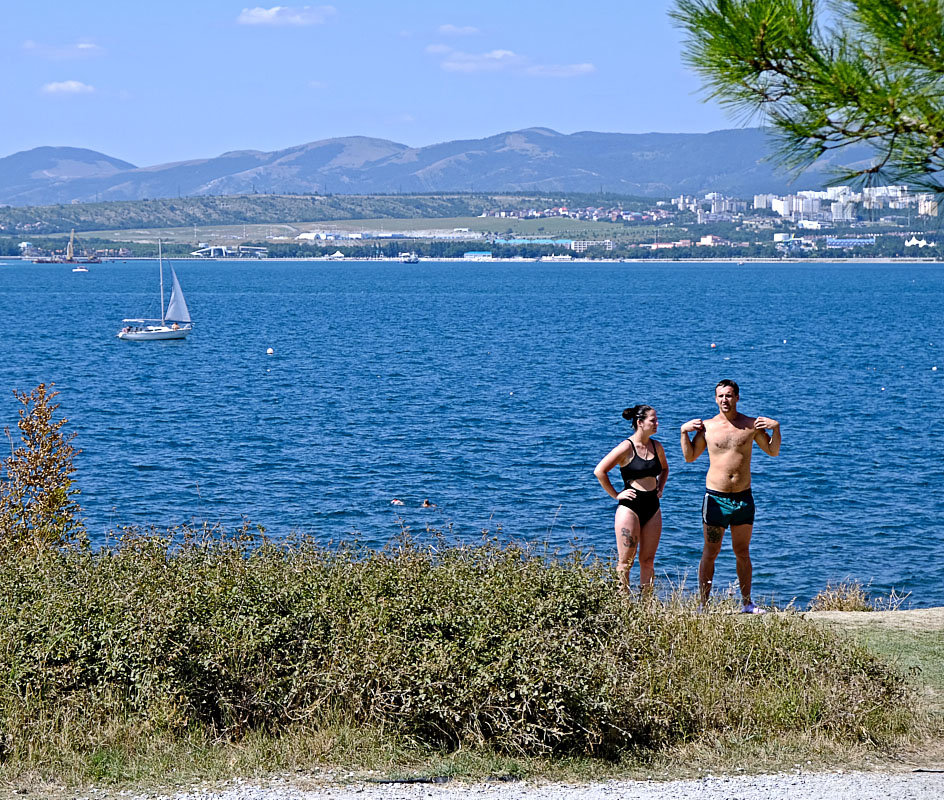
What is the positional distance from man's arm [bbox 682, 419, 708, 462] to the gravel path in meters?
3.94

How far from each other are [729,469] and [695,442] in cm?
36

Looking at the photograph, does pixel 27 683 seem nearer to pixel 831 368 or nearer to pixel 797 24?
pixel 797 24

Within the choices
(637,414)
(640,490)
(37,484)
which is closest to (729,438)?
(637,414)

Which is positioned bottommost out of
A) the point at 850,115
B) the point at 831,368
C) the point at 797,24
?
the point at 831,368

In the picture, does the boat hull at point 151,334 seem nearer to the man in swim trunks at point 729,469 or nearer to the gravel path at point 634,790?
the man in swim trunks at point 729,469

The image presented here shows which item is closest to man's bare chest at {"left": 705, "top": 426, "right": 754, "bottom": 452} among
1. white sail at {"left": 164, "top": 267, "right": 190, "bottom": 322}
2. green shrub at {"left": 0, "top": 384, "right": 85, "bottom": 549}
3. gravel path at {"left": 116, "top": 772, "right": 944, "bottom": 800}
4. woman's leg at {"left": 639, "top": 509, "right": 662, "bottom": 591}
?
woman's leg at {"left": 639, "top": 509, "right": 662, "bottom": 591}

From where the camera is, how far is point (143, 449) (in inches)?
1125

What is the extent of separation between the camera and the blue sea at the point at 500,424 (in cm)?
2002

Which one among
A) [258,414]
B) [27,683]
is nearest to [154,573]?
[27,683]

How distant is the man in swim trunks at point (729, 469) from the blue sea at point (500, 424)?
1.60 metres

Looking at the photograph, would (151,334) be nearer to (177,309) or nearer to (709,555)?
(177,309)

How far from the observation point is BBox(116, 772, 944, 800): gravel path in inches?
222

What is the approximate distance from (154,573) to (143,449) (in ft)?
73.5

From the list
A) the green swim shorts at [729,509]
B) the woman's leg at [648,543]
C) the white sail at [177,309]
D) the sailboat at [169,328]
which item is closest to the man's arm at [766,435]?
the green swim shorts at [729,509]
